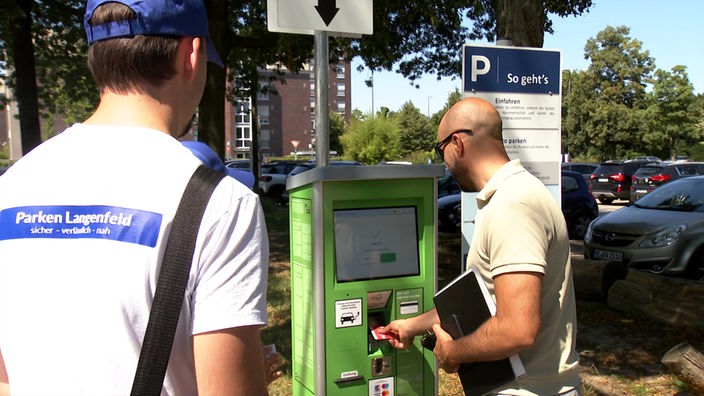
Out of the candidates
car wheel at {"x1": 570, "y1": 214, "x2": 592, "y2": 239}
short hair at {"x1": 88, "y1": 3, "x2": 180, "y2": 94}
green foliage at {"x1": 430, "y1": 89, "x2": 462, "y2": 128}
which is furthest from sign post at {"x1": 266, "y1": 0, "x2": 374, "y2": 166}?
green foliage at {"x1": 430, "y1": 89, "x2": 462, "y2": 128}

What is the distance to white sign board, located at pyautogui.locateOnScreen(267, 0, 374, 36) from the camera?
304cm

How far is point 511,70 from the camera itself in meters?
4.21

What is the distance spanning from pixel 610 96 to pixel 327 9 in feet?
188

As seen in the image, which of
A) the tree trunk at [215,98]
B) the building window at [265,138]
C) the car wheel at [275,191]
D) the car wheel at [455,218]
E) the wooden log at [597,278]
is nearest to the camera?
the wooden log at [597,278]

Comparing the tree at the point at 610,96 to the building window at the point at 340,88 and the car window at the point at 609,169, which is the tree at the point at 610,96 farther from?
the building window at the point at 340,88

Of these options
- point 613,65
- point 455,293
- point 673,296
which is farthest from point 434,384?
point 613,65

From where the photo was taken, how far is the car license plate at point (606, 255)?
27.7 ft

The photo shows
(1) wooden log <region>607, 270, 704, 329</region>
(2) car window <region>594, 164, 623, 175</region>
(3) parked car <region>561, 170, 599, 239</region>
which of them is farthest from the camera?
(2) car window <region>594, 164, 623, 175</region>

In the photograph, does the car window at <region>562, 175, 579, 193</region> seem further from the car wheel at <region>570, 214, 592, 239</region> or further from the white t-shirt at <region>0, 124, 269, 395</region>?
the white t-shirt at <region>0, 124, 269, 395</region>

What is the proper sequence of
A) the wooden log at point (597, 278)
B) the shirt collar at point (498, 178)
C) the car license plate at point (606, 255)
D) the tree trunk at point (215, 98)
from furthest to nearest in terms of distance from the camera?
the tree trunk at point (215, 98)
the car license plate at point (606, 255)
the wooden log at point (597, 278)
the shirt collar at point (498, 178)

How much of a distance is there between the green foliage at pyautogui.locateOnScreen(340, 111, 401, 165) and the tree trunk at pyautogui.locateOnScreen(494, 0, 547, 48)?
47.1 metres

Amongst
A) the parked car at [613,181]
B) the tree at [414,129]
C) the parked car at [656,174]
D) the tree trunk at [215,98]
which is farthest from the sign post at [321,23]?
the tree at [414,129]

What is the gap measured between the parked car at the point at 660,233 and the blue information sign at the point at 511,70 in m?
4.76

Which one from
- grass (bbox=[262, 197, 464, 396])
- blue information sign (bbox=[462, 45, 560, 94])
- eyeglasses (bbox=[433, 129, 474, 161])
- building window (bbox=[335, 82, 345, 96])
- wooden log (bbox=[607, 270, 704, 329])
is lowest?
grass (bbox=[262, 197, 464, 396])
